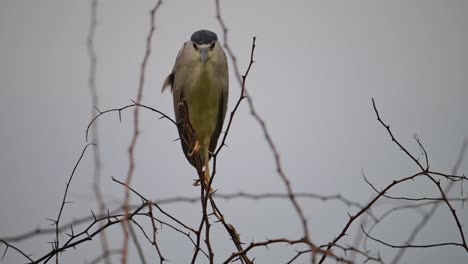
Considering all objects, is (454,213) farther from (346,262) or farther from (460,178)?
(346,262)

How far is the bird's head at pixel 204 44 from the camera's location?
112 inches

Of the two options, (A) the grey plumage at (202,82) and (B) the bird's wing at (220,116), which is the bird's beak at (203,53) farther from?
(B) the bird's wing at (220,116)

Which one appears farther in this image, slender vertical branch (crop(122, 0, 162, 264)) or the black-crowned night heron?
Result: the black-crowned night heron

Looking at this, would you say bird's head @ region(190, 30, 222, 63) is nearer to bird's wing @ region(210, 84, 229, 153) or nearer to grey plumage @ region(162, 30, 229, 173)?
grey plumage @ region(162, 30, 229, 173)

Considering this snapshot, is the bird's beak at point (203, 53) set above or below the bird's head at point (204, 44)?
below

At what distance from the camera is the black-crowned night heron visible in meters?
2.89

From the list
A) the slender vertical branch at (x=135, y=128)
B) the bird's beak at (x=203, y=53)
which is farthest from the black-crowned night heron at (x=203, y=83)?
the slender vertical branch at (x=135, y=128)

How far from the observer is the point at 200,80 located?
2973 millimetres

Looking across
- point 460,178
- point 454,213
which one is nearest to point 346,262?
point 454,213

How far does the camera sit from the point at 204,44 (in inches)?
113

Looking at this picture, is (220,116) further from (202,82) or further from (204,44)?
(204,44)

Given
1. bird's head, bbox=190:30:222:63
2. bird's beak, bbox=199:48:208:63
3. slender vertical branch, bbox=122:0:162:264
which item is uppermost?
bird's head, bbox=190:30:222:63

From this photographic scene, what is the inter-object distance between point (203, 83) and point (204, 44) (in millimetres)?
242

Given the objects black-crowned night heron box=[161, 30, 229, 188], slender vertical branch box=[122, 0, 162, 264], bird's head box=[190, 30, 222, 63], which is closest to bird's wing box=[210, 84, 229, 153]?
black-crowned night heron box=[161, 30, 229, 188]
